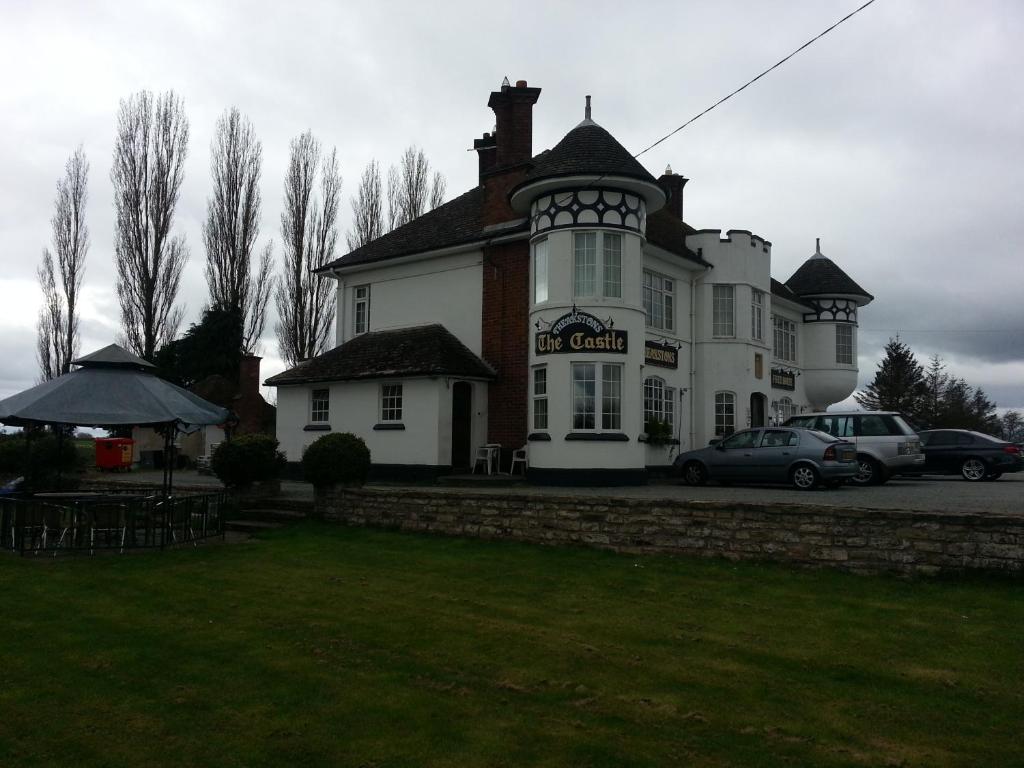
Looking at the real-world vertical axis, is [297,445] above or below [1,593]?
above

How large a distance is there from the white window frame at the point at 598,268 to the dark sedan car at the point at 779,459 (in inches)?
171

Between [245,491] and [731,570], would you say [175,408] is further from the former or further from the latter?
[731,570]

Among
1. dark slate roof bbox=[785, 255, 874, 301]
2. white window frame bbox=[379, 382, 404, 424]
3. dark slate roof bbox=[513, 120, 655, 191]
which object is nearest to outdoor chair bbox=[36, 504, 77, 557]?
white window frame bbox=[379, 382, 404, 424]

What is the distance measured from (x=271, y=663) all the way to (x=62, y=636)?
2.36 metres

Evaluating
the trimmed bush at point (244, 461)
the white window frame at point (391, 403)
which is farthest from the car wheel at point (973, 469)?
the trimmed bush at point (244, 461)

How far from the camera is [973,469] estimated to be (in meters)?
20.8

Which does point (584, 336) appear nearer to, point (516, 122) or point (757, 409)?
point (516, 122)

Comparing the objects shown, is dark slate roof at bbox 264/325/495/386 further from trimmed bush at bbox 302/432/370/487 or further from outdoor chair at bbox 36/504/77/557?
outdoor chair at bbox 36/504/77/557

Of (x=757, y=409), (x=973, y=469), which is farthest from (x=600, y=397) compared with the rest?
(x=973, y=469)

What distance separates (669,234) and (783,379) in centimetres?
717

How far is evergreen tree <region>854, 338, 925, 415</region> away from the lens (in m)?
43.0

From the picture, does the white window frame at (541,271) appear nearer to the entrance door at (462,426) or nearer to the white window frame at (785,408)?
the entrance door at (462,426)

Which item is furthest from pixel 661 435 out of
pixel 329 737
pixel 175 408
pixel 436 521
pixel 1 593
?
pixel 329 737

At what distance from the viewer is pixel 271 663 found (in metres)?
6.57
